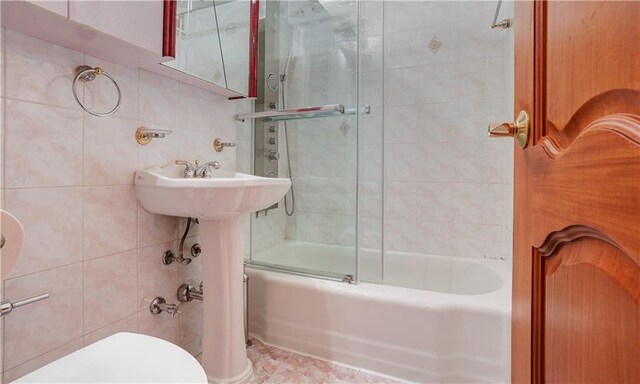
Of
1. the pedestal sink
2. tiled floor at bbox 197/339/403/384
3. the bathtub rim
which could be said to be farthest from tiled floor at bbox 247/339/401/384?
the bathtub rim

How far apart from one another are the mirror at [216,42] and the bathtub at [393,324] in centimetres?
106

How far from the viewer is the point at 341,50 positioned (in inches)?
69.9

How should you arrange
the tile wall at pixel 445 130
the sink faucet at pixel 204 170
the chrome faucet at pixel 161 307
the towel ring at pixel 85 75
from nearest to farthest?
the towel ring at pixel 85 75
the chrome faucet at pixel 161 307
the sink faucet at pixel 204 170
the tile wall at pixel 445 130

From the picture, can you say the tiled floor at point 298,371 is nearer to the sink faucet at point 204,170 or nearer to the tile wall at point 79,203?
the tile wall at point 79,203

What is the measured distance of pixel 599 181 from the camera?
0.33 metres

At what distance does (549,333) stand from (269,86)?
1.79 meters

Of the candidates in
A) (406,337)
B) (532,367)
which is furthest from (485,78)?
(532,367)

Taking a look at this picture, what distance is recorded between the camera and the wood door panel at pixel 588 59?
30 centimetres

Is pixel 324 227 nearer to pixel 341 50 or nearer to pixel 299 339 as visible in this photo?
pixel 299 339

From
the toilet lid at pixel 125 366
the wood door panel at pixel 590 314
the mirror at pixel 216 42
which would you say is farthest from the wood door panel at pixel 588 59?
the mirror at pixel 216 42

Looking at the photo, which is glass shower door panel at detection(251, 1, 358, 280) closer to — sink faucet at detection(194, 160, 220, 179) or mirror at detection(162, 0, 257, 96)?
mirror at detection(162, 0, 257, 96)

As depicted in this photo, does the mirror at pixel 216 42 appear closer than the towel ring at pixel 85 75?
No

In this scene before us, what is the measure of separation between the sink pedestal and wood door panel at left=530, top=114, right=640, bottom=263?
1134 millimetres

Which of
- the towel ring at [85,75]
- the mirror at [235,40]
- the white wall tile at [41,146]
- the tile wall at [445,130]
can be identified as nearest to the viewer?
the white wall tile at [41,146]
